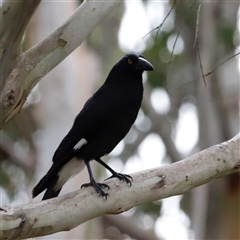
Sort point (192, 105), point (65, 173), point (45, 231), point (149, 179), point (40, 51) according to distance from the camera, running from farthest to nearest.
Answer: point (192, 105) < point (65, 173) < point (40, 51) < point (149, 179) < point (45, 231)

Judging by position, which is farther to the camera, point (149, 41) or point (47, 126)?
point (149, 41)

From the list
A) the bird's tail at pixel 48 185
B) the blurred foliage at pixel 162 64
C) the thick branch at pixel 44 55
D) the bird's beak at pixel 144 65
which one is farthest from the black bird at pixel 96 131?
the blurred foliage at pixel 162 64

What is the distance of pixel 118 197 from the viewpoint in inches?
95.1

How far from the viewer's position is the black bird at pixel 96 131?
9.76ft

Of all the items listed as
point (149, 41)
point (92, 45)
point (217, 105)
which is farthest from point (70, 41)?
point (149, 41)

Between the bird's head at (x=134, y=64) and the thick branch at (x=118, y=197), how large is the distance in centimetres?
81

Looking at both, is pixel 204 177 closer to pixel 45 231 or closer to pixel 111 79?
pixel 45 231

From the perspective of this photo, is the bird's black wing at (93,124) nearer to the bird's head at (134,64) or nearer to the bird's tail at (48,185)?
the bird's tail at (48,185)

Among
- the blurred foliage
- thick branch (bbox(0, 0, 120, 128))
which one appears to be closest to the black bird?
thick branch (bbox(0, 0, 120, 128))

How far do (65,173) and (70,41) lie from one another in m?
0.81

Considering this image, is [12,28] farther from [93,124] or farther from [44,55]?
[93,124]

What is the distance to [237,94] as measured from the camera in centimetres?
607

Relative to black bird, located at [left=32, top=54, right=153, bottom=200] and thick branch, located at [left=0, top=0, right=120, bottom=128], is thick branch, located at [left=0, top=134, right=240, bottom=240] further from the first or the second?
thick branch, located at [left=0, top=0, right=120, bottom=128]

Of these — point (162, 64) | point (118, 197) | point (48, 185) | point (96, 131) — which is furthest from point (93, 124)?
point (162, 64)
